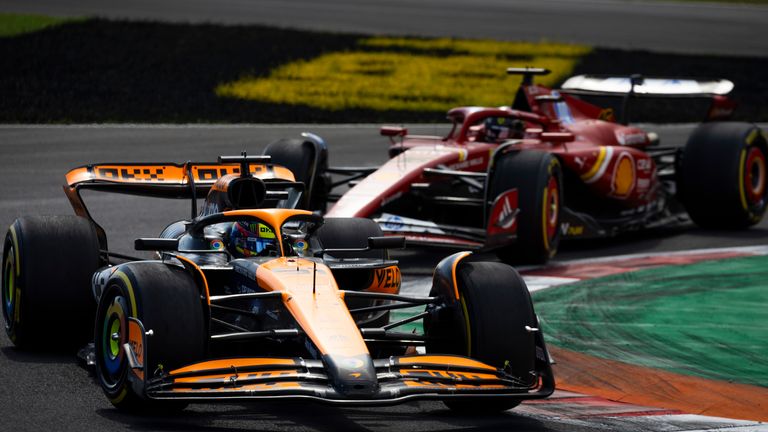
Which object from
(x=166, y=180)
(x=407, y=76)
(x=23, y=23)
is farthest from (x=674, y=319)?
(x=23, y=23)

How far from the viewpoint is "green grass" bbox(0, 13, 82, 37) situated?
26.8 metres

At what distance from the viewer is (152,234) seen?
47.6 feet

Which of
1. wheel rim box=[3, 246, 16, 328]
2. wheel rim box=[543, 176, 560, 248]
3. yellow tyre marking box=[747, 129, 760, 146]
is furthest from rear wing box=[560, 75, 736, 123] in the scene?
wheel rim box=[3, 246, 16, 328]

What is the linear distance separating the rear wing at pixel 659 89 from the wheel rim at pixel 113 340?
10.2 m

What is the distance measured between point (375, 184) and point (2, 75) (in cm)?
1119

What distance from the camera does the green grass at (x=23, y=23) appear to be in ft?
88.0

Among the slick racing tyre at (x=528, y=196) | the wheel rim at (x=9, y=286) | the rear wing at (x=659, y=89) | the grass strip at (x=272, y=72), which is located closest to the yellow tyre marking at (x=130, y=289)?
the wheel rim at (x=9, y=286)

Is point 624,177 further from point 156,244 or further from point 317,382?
point 317,382

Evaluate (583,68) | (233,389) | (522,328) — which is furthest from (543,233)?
(583,68)

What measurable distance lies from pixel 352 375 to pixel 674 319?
4.45 meters

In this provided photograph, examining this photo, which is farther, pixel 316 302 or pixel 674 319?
pixel 674 319

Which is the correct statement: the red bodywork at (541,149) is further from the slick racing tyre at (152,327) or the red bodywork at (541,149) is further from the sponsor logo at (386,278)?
the slick racing tyre at (152,327)

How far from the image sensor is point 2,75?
2277 centimetres

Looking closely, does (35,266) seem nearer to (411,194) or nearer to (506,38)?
(411,194)
